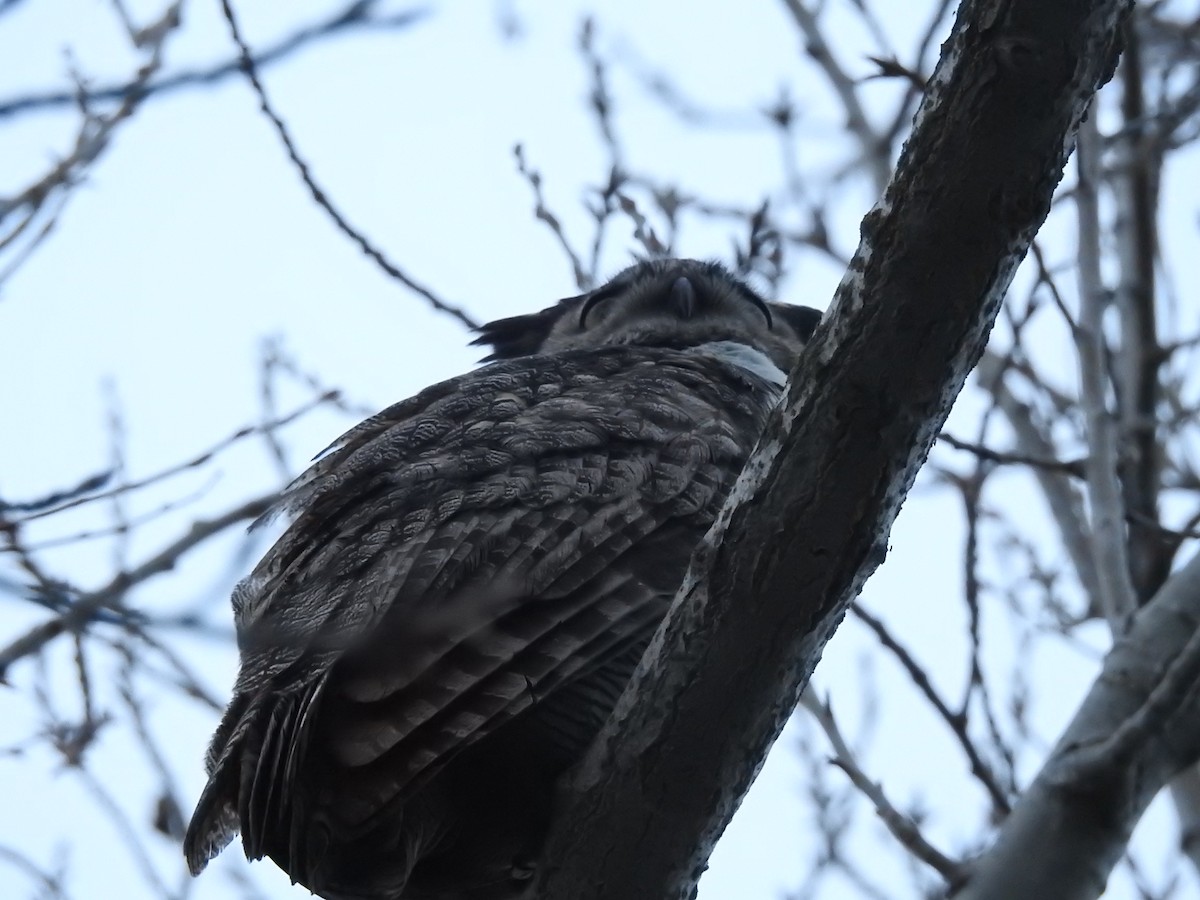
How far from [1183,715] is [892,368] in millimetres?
1225

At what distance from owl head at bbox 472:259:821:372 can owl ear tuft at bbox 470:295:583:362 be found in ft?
0.15

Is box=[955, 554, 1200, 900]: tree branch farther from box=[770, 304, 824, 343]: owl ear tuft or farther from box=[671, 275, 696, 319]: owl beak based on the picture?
box=[770, 304, 824, 343]: owl ear tuft

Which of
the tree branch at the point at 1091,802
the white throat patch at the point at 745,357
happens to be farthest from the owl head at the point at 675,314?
the tree branch at the point at 1091,802

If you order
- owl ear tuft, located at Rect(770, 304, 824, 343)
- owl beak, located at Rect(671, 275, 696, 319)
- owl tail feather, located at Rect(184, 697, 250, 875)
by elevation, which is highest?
owl ear tuft, located at Rect(770, 304, 824, 343)

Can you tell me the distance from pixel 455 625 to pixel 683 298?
2883mm

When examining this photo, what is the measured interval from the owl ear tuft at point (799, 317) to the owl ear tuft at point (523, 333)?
798mm

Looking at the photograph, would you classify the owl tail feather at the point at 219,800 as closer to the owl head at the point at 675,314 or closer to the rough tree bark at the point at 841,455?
the rough tree bark at the point at 841,455

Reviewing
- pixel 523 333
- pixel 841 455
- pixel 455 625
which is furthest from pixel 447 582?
pixel 523 333

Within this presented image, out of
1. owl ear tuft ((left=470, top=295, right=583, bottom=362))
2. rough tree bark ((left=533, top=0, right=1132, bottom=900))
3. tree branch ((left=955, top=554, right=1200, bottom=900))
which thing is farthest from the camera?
owl ear tuft ((left=470, top=295, right=583, bottom=362))

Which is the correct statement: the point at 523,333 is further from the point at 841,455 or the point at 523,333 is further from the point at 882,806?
the point at 841,455

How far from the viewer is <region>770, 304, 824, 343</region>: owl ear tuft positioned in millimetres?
5840

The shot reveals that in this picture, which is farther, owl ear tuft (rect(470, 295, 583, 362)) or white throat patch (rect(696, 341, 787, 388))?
owl ear tuft (rect(470, 295, 583, 362))

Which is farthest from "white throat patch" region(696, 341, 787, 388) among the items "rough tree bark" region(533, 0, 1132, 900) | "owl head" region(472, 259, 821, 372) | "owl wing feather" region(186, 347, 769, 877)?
"rough tree bark" region(533, 0, 1132, 900)

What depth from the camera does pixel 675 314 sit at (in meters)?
5.34
